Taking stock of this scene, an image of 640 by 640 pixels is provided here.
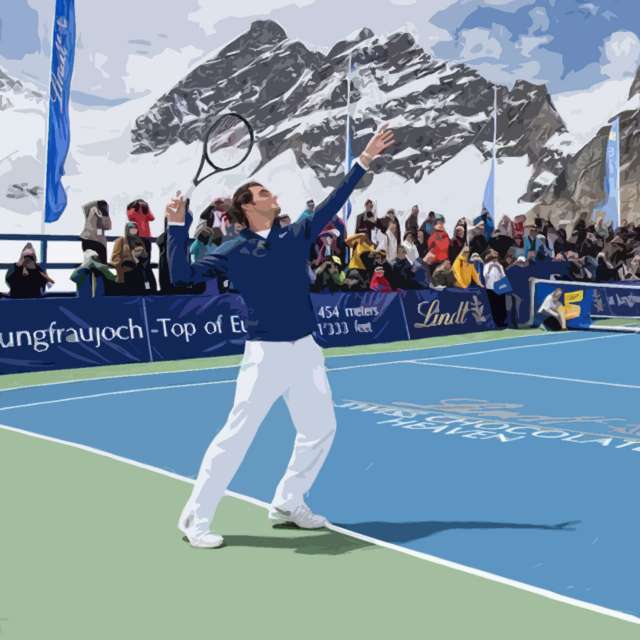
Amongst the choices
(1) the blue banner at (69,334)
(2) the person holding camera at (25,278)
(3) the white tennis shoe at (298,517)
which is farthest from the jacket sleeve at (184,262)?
(2) the person holding camera at (25,278)

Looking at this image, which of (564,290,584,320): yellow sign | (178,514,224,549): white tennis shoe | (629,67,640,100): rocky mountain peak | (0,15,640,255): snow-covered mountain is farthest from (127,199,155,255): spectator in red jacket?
(0,15,640,255): snow-covered mountain

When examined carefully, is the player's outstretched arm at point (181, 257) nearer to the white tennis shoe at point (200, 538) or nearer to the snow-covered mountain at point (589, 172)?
the white tennis shoe at point (200, 538)

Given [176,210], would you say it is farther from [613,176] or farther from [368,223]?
[613,176]

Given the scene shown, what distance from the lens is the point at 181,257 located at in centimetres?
636

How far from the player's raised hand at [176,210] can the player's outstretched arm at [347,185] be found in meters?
0.75

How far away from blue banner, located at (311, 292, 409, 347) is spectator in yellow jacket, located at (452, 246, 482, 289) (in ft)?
7.66

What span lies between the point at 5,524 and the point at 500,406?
22.1ft

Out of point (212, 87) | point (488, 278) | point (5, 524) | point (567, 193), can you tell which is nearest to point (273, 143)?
point (212, 87)

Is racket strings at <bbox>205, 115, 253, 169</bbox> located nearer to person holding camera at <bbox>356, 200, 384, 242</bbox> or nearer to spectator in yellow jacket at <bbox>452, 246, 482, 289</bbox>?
person holding camera at <bbox>356, 200, 384, 242</bbox>

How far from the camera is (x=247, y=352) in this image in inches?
253

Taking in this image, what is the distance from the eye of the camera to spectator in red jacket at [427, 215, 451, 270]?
22750mm

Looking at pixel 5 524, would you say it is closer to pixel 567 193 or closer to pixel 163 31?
pixel 567 193

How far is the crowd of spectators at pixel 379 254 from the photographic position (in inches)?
661

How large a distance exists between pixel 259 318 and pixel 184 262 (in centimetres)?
54
